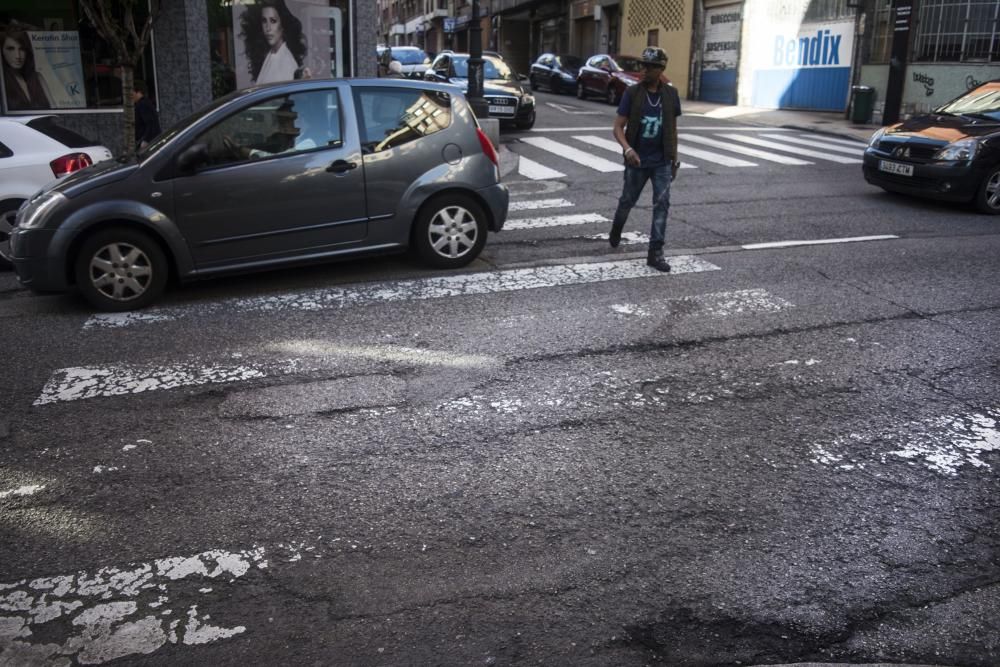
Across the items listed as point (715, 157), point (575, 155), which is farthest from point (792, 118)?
point (575, 155)

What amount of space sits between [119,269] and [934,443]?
5580 mm

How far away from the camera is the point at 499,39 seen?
53781 mm

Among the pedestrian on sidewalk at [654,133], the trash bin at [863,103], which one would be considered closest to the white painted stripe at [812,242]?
the pedestrian on sidewalk at [654,133]

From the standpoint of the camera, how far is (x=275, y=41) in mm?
16469

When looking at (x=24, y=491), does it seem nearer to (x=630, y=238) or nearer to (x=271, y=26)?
(x=630, y=238)

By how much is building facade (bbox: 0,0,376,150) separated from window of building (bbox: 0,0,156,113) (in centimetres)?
2

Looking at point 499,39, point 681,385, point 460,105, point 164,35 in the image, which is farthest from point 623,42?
point 681,385

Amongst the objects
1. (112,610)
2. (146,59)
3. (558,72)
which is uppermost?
(558,72)

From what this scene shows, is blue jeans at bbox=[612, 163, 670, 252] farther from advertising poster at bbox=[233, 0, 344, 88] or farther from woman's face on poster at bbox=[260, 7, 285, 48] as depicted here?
woman's face on poster at bbox=[260, 7, 285, 48]

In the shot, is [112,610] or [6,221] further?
[6,221]

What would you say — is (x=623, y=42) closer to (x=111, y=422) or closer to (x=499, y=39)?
(x=499, y=39)

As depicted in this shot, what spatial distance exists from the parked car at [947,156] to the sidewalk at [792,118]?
8710 millimetres

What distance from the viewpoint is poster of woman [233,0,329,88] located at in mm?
16172

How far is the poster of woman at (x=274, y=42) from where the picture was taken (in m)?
16.2
